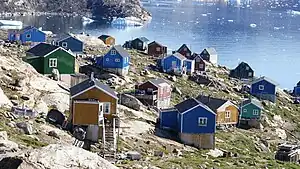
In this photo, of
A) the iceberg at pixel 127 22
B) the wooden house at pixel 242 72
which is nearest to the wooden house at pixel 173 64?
the wooden house at pixel 242 72

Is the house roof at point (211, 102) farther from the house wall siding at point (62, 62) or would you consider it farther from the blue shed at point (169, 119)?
the house wall siding at point (62, 62)

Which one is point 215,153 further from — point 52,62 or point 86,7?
point 86,7

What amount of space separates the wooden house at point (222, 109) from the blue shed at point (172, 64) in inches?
607

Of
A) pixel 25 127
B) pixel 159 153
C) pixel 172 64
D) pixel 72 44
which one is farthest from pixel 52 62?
pixel 172 64

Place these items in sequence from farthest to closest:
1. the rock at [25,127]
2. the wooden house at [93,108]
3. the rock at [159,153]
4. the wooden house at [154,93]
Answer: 1. the wooden house at [154,93]
2. the wooden house at [93,108]
3. the rock at [159,153]
4. the rock at [25,127]

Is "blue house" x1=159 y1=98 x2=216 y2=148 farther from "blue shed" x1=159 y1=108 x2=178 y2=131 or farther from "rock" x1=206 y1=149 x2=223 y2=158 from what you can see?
"blue shed" x1=159 y1=108 x2=178 y2=131

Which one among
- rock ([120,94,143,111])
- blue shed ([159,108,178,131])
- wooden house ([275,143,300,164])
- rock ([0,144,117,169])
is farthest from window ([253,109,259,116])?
rock ([0,144,117,169])

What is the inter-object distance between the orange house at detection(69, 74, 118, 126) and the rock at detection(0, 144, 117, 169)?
1870 cm

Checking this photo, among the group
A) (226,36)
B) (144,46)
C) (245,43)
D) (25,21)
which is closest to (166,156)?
(144,46)

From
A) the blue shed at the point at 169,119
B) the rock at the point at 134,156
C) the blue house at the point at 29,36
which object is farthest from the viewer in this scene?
the blue house at the point at 29,36

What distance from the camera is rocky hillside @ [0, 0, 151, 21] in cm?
15162

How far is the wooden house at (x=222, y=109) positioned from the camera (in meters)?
38.0

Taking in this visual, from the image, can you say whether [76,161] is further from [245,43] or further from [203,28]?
[203,28]

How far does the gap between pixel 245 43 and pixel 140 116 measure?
268ft
